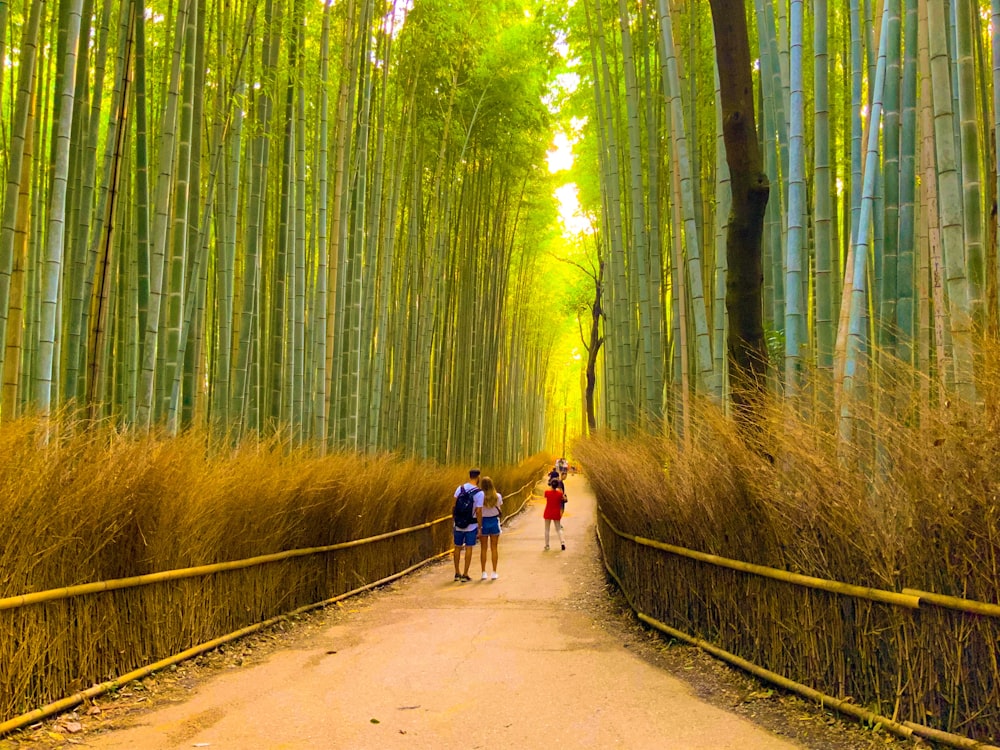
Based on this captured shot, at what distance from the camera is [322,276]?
21.6 feet

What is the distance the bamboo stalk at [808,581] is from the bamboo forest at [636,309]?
0.08 ft

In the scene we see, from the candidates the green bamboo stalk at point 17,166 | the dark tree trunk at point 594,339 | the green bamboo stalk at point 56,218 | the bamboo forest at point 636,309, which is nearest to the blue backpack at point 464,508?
the bamboo forest at point 636,309

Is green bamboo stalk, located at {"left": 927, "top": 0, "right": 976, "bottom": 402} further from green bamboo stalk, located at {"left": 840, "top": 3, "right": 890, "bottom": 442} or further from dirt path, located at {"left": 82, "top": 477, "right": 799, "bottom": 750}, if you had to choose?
dirt path, located at {"left": 82, "top": 477, "right": 799, "bottom": 750}

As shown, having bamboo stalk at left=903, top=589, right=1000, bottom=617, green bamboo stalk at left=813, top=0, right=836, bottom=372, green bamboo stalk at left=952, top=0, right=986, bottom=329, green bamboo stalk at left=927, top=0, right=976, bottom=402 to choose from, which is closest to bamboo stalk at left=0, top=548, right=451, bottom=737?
bamboo stalk at left=903, top=589, right=1000, bottom=617

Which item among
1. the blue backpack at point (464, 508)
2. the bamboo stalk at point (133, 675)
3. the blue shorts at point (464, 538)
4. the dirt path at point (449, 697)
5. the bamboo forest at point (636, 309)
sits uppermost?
the bamboo forest at point (636, 309)

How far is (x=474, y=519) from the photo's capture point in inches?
292

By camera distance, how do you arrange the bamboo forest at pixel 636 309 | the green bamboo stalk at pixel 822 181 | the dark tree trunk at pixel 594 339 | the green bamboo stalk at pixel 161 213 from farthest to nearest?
the dark tree trunk at pixel 594 339 → the green bamboo stalk at pixel 161 213 → the green bamboo stalk at pixel 822 181 → the bamboo forest at pixel 636 309

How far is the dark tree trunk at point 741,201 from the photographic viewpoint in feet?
14.8

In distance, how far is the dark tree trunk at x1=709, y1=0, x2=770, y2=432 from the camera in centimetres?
450

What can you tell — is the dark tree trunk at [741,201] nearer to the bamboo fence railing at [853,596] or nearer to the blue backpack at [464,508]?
the bamboo fence railing at [853,596]

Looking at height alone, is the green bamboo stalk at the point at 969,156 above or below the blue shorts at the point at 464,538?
above

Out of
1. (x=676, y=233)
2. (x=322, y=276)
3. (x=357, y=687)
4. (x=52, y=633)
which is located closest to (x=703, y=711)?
(x=357, y=687)

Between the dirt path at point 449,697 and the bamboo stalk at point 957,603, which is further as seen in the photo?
the dirt path at point 449,697

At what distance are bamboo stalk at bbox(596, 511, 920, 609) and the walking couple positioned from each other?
9.56 ft
